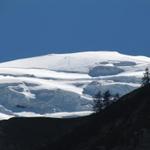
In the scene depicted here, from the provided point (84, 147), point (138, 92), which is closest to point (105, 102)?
point (138, 92)

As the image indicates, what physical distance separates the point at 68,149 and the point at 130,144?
11976mm

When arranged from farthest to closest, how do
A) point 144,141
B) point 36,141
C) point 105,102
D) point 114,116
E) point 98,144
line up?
point 105,102 → point 36,141 → point 114,116 → point 98,144 → point 144,141

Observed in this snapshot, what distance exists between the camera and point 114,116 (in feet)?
335

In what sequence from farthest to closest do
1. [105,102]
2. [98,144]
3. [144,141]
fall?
[105,102] < [98,144] < [144,141]

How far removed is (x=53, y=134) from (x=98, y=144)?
32.6m

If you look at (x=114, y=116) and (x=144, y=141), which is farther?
(x=114, y=116)

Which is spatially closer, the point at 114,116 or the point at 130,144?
the point at 130,144

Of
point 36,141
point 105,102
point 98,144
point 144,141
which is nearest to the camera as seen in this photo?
point 144,141

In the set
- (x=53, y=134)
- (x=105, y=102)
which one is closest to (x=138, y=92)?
(x=53, y=134)

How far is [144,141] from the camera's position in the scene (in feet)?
292

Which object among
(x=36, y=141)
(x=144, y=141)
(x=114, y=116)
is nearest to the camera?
(x=144, y=141)

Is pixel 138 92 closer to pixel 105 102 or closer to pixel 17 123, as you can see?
pixel 17 123

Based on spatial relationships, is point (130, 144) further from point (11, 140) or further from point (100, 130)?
point (11, 140)

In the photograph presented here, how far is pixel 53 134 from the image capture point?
128 m
